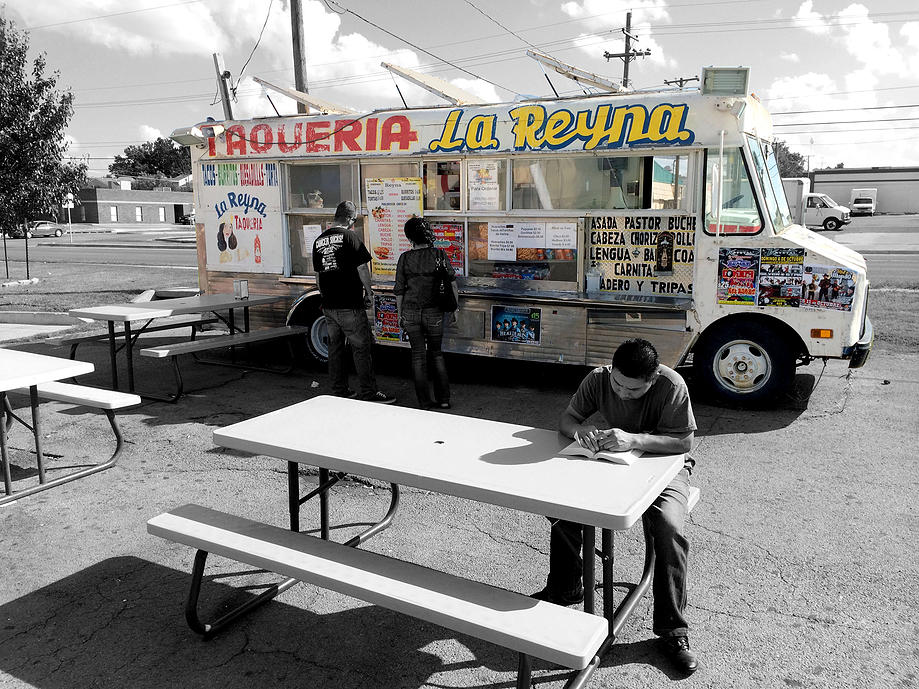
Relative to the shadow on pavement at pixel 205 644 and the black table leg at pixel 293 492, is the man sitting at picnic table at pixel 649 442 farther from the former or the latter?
the black table leg at pixel 293 492

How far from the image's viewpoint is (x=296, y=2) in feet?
46.2

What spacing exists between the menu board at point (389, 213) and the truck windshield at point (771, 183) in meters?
3.45

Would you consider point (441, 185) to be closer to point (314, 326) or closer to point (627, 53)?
point (314, 326)

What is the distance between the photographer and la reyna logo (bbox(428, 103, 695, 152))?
695 centimetres

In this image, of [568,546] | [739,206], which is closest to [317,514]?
[568,546]

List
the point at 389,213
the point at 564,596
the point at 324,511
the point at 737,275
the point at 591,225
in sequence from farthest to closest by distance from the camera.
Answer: the point at 389,213 → the point at 591,225 → the point at 737,275 → the point at 324,511 → the point at 564,596

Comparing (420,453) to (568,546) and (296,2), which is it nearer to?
(568,546)

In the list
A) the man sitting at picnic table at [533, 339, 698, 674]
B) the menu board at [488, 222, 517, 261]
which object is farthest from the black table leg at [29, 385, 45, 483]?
the menu board at [488, 222, 517, 261]

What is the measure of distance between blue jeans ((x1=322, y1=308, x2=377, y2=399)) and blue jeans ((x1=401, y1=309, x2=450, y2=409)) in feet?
1.41

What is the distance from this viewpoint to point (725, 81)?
677cm

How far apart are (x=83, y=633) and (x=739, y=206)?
6098 millimetres

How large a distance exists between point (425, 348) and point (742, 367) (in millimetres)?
3024

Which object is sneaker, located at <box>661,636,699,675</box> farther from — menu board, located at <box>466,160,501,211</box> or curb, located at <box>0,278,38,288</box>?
curb, located at <box>0,278,38,288</box>

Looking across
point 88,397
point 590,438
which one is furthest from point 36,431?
point 590,438
